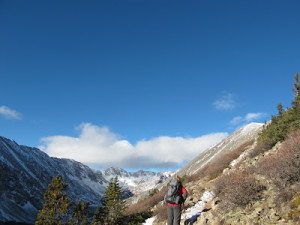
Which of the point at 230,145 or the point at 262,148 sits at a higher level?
the point at 230,145

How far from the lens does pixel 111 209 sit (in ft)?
75.0

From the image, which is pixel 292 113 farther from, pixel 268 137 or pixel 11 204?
pixel 11 204

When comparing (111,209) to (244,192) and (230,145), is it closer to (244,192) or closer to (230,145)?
(244,192)

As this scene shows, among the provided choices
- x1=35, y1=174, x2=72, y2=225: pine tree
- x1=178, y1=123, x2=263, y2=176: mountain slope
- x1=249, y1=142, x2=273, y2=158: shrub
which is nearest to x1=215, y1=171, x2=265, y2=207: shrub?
x1=249, y1=142, x2=273, y2=158: shrub

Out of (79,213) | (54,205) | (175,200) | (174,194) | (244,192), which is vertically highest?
(244,192)

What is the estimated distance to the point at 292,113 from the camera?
2009cm

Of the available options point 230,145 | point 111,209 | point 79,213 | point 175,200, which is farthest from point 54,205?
point 230,145

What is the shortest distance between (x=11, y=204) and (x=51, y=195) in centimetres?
18459

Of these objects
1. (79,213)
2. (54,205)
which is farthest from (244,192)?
(54,205)

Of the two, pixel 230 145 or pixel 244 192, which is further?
pixel 230 145

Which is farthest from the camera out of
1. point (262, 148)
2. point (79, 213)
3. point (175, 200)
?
point (79, 213)

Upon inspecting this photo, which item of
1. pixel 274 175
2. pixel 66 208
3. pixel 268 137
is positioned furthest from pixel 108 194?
pixel 274 175

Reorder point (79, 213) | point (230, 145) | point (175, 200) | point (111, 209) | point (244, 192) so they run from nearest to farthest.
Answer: point (244, 192), point (175, 200), point (111, 209), point (79, 213), point (230, 145)

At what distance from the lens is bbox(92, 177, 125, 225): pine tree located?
20828 millimetres
